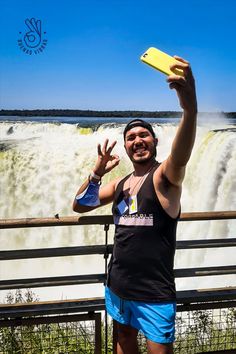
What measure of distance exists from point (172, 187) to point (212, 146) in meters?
9.98

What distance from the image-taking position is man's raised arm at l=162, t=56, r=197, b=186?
4.41 feet

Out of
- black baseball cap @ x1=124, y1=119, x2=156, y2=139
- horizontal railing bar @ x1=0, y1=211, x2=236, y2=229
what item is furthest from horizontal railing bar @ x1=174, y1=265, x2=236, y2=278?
black baseball cap @ x1=124, y1=119, x2=156, y2=139

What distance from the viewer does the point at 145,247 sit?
167 cm

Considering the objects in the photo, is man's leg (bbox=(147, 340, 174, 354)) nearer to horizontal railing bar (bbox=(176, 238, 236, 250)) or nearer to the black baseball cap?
horizontal railing bar (bbox=(176, 238, 236, 250))

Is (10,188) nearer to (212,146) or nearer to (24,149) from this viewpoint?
(24,149)

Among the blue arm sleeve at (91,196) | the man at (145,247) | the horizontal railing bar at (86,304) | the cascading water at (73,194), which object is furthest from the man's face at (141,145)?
the cascading water at (73,194)

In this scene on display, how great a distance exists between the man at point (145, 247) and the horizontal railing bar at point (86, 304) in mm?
341

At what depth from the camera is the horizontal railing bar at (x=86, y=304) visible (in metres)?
2.10

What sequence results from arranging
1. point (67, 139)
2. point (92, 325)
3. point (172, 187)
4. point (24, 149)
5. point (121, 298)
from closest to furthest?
point (172, 187), point (121, 298), point (92, 325), point (24, 149), point (67, 139)

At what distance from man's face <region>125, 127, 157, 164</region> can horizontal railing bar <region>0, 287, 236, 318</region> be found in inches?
33.7

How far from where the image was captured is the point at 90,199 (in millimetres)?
2012

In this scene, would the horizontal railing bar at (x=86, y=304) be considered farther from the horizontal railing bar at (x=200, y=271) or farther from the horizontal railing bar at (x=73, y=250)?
the horizontal railing bar at (x=73, y=250)

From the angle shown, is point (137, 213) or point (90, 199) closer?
point (137, 213)

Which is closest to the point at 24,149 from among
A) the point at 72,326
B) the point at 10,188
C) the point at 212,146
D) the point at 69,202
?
the point at 10,188
